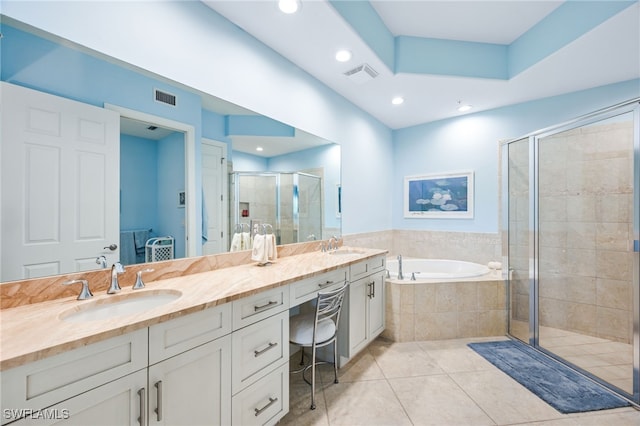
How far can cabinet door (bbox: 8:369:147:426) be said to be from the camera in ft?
2.44

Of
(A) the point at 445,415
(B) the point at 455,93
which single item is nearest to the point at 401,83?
(B) the point at 455,93

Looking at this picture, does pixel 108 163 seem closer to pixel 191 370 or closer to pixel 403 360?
pixel 191 370

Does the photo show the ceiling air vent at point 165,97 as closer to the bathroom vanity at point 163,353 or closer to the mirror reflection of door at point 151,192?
the mirror reflection of door at point 151,192

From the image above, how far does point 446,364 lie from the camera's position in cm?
225

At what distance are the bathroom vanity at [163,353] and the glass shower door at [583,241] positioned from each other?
2.34 meters

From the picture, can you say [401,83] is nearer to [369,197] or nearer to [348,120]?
[348,120]

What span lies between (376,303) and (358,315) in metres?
0.34

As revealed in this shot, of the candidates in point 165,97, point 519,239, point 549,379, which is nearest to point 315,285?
point 165,97

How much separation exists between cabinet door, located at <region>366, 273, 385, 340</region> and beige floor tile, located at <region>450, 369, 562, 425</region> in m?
0.66

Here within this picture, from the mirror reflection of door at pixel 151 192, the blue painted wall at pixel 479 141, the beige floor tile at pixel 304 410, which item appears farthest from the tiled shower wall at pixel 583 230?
the mirror reflection of door at pixel 151 192

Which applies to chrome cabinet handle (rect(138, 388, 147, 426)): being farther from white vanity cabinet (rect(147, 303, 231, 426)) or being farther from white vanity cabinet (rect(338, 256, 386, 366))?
white vanity cabinet (rect(338, 256, 386, 366))

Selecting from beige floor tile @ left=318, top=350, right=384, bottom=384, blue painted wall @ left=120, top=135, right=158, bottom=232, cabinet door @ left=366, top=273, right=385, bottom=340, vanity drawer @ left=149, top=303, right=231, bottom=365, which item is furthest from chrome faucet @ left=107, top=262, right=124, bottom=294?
cabinet door @ left=366, top=273, right=385, bottom=340

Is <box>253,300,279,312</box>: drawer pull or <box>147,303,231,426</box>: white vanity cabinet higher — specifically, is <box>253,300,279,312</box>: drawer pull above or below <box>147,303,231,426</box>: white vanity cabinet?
above

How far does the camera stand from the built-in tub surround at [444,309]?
266 cm
